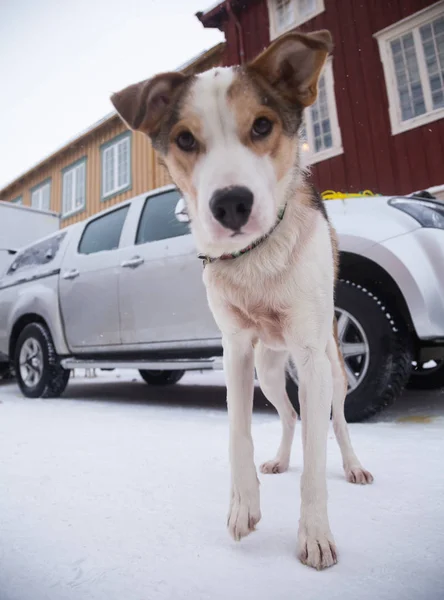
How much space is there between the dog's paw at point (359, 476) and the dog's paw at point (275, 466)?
0.85 feet

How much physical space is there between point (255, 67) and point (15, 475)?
191cm

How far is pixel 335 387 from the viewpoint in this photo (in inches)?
63.4

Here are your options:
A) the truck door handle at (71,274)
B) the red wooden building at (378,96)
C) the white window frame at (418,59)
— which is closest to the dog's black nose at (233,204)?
the truck door handle at (71,274)

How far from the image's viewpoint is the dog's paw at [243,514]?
1092mm

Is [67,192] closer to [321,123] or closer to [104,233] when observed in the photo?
[321,123]

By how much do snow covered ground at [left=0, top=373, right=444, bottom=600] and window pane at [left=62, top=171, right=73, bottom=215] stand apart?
34.6ft

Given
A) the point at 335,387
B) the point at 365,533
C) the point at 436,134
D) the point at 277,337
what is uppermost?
the point at 436,134

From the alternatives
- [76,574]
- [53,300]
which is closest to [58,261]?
[53,300]

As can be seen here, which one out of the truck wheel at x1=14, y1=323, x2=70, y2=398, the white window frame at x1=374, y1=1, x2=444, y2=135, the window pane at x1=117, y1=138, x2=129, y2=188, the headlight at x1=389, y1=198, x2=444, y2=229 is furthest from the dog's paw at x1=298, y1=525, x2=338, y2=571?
the window pane at x1=117, y1=138, x2=129, y2=188

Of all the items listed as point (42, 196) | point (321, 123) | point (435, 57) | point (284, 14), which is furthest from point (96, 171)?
point (435, 57)

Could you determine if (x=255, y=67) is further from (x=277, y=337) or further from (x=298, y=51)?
(x=277, y=337)

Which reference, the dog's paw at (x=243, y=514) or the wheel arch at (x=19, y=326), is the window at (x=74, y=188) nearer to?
the wheel arch at (x=19, y=326)

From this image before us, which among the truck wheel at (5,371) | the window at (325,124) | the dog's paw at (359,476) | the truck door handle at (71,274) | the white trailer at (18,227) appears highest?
the window at (325,124)

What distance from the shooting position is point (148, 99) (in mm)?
1358
